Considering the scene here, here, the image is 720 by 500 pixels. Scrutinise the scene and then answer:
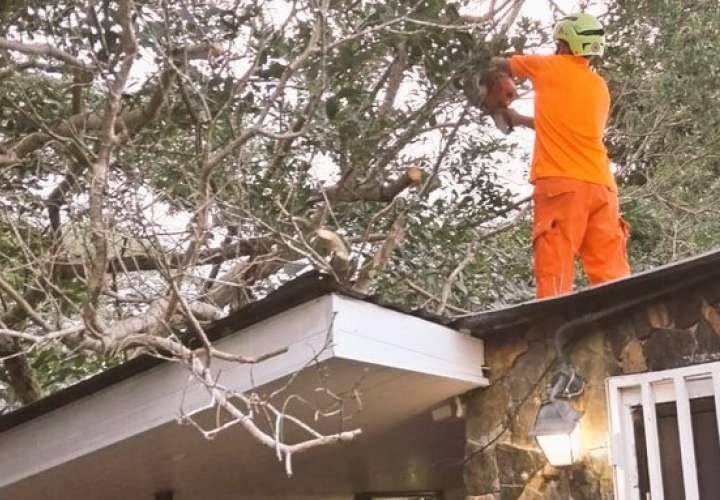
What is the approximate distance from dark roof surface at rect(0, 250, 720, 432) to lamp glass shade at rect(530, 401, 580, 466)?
1.38 feet

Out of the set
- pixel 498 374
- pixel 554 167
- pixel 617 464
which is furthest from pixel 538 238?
pixel 617 464

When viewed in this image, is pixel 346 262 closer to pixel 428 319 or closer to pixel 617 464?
pixel 428 319

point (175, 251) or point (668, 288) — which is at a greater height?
point (175, 251)

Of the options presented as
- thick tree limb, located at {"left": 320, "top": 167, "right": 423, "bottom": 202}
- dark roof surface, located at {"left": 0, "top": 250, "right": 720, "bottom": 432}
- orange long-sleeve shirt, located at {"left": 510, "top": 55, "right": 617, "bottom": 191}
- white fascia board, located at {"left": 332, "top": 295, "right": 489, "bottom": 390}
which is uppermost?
thick tree limb, located at {"left": 320, "top": 167, "right": 423, "bottom": 202}

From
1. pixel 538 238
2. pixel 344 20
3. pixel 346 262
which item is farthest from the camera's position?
pixel 344 20

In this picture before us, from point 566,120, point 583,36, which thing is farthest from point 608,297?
point 583,36

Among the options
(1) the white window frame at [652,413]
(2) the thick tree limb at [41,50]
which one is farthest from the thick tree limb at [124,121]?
(1) the white window frame at [652,413]

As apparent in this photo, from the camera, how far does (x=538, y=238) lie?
4852mm

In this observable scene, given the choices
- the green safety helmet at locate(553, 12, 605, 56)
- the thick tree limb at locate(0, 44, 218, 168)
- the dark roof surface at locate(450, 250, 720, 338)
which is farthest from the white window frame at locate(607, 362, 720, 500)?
the thick tree limb at locate(0, 44, 218, 168)

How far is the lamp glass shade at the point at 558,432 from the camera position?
403 cm

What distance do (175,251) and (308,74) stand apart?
4.40 feet

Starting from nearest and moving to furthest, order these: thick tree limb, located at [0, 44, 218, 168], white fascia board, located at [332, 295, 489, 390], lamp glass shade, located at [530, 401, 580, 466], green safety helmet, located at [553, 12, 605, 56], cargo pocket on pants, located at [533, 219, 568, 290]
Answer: white fascia board, located at [332, 295, 489, 390]
lamp glass shade, located at [530, 401, 580, 466]
cargo pocket on pants, located at [533, 219, 568, 290]
green safety helmet, located at [553, 12, 605, 56]
thick tree limb, located at [0, 44, 218, 168]

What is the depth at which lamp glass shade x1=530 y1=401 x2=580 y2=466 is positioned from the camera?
4027 millimetres

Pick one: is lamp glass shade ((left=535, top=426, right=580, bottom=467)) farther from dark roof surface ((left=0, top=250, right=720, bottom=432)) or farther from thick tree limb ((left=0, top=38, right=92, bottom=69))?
thick tree limb ((left=0, top=38, right=92, bottom=69))
